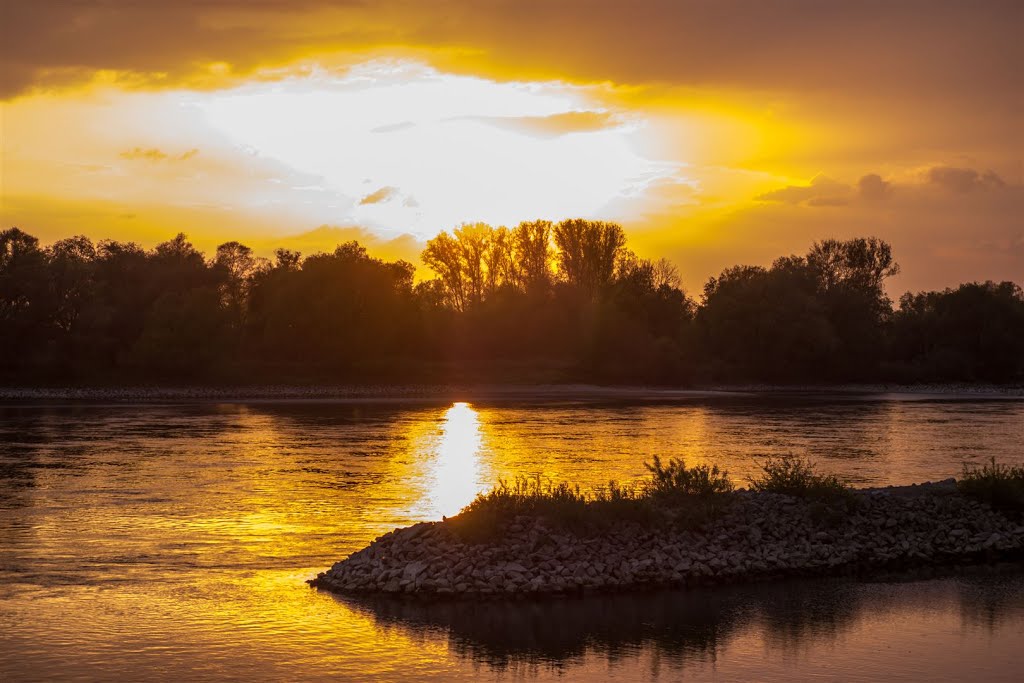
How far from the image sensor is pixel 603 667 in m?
20.1

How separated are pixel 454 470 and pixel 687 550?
24.5 metres

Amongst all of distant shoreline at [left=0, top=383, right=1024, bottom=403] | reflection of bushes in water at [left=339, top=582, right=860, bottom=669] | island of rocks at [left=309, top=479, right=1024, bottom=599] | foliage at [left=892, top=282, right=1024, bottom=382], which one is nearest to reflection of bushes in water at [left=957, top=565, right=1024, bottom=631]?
island of rocks at [left=309, top=479, right=1024, bottom=599]

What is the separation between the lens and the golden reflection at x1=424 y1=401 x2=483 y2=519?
3891 cm

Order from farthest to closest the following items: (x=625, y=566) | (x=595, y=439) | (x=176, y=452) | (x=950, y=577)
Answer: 1. (x=595, y=439)
2. (x=176, y=452)
3. (x=950, y=577)
4. (x=625, y=566)

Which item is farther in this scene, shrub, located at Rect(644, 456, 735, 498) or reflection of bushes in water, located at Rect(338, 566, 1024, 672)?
shrub, located at Rect(644, 456, 735, 498)

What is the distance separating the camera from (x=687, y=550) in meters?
27.0

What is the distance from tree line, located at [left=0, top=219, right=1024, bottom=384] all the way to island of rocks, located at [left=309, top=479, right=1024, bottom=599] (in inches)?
4325

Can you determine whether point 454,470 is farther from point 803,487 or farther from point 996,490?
point 996,490

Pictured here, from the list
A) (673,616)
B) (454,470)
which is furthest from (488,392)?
(673,616)

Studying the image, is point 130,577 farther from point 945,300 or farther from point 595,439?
point 945,300

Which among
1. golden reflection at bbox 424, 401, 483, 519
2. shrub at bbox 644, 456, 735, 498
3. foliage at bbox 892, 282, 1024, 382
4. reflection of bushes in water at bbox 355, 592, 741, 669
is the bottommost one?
reflection of bushes in water at bbox 355, 592, 741, 669

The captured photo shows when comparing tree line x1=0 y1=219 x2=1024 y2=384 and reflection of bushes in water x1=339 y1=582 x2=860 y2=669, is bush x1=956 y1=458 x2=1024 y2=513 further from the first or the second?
tree line x1=0 y1=219 x2=1024 y2=384

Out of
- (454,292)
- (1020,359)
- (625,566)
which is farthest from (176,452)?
(1020,359)

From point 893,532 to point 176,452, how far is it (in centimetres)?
4057
